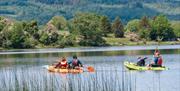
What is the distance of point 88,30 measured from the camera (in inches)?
6732

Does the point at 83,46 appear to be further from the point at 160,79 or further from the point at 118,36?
the point at 160,79

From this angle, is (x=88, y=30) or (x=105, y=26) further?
(x=105, y=26)

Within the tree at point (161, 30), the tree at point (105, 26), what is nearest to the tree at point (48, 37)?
the tree at point (105, 26)

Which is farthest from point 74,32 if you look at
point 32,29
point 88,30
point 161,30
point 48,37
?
point 161,30

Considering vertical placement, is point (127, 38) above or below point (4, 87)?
below

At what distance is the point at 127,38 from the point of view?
181m

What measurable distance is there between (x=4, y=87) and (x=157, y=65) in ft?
104

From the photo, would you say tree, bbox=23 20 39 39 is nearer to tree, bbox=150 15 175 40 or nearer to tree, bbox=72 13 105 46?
tree, bbox=72 13 105 46

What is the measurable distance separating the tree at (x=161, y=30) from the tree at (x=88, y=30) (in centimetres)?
1817

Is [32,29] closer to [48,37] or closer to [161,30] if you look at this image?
[48,37]

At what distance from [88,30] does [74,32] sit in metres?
4.13

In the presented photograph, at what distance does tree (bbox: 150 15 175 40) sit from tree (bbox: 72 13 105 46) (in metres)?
18.2

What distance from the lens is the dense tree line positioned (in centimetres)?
15312

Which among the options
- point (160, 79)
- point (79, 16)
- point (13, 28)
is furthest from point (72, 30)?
point (160, 79)
